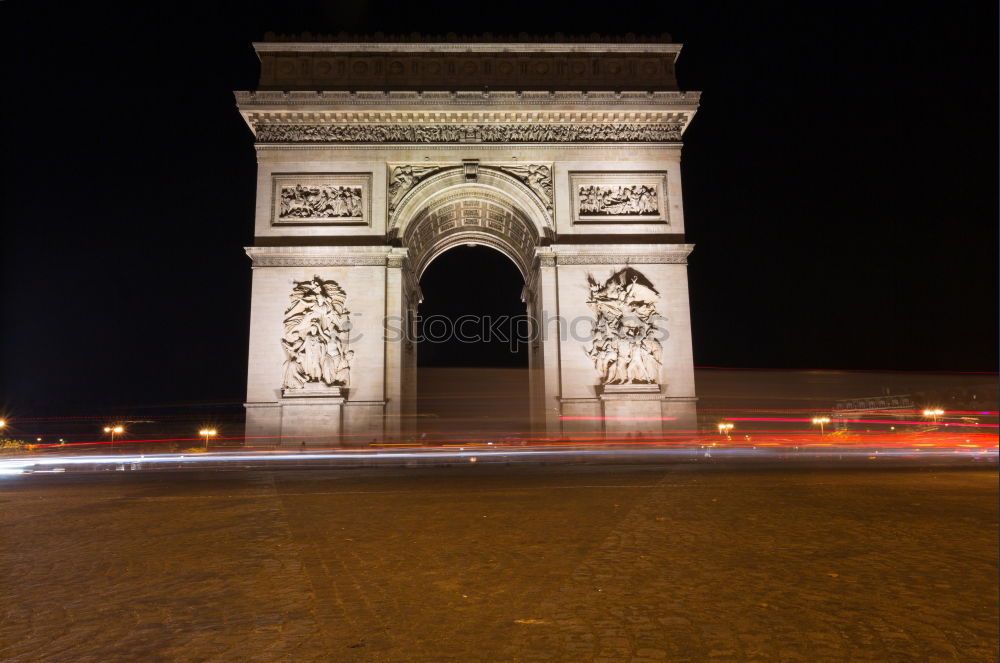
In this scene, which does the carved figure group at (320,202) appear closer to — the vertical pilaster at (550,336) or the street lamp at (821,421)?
the vertical pilaster at (550,336)

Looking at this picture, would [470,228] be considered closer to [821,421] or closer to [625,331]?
[625,331]

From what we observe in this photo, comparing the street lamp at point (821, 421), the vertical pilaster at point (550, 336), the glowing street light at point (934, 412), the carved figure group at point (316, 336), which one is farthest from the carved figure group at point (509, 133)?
the glowing street light at point (934, 412)

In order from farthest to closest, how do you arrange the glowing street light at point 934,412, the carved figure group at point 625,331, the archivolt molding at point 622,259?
the glowing street light at point 934,412, the archivolt molding at point 622,259, the carved figure group at point 625,331

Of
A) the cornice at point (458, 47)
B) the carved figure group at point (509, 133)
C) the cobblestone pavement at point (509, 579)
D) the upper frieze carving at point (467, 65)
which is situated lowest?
the cobblestone pavement at point (509, 579)

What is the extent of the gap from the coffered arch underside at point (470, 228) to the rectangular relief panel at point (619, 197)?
70.9 inches

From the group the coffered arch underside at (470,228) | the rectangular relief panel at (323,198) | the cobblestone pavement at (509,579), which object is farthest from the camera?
the coffered arch underside at (470,228)

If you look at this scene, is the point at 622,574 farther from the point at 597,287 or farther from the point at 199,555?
the point at 597,287

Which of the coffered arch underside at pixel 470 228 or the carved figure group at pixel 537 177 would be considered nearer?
the carved figure group at pixel 537 177

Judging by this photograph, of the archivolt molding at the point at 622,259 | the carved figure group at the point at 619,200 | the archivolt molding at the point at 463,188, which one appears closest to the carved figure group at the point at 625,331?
the archivolt molding at the point at 622,259

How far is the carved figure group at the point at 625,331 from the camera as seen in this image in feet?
57.9

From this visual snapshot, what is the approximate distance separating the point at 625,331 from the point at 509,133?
707cm

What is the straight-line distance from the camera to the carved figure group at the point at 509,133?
62.4 ft

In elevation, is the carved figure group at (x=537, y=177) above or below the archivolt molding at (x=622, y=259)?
above

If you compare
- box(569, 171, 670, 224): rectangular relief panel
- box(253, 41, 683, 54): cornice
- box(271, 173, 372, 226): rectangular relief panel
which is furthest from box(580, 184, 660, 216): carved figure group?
box(271, 173, 372, 226): rectangular relief panel
